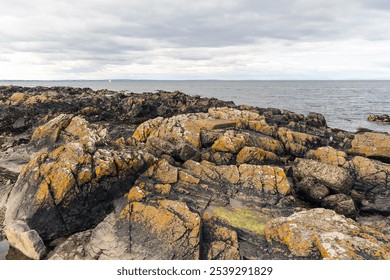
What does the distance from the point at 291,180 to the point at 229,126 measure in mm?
6733

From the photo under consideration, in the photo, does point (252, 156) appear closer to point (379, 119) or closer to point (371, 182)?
point (371, 182)

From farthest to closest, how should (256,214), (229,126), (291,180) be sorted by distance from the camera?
(229,126), (291,180), (256,214)

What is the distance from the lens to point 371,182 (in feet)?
59.1

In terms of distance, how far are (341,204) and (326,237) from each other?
5.17 metres

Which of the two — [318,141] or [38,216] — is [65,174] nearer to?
[38,216]

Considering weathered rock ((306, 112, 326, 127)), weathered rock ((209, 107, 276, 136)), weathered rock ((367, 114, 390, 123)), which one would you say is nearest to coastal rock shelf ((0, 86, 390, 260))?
weathered rock ((209, 107, 276, 136))

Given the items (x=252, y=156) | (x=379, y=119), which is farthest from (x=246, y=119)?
(x=379, y=119)

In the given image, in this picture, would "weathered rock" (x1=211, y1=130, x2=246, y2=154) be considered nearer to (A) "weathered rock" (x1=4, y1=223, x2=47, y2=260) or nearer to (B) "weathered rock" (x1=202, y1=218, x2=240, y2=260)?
(B) "weathered rock" (x1=202, y1=218, x2=240, y2=260)

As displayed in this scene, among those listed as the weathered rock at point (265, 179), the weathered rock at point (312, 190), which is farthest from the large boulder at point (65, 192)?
the weathered rock at point (312, 190)

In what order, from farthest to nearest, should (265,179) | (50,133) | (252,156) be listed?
(50,133)
(252,156)
(265,179)

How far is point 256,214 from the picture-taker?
14070 mm

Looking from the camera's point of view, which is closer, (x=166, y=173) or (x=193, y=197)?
(x=193, y=197)

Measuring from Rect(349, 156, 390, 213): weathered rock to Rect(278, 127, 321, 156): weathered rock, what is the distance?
4.05m
